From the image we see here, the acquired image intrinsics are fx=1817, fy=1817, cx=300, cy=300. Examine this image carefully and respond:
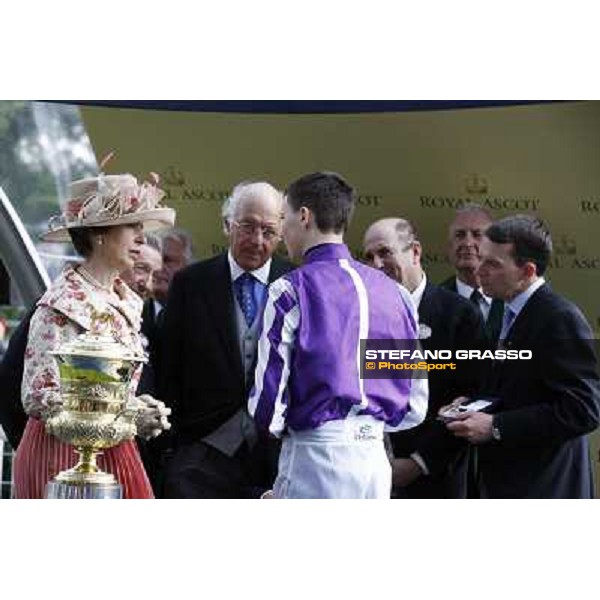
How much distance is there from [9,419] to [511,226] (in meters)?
2.05

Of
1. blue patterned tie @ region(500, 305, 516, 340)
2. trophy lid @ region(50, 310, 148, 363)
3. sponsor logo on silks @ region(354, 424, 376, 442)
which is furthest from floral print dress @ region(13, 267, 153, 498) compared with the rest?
blue patterned tie @ region(500, 305, 516, 340)

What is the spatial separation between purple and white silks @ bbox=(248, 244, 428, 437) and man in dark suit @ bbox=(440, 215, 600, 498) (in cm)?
35

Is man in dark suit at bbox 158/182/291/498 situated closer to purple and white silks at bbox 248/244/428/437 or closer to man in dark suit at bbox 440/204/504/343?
purple and white silks at bbox 248/244/428/437

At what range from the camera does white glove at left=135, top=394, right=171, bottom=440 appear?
626 centimetres

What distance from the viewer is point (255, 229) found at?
22.8 ft

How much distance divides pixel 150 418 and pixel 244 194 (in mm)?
1075

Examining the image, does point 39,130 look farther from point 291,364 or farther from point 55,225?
point 291,364

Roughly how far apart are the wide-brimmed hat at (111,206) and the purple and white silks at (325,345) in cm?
54

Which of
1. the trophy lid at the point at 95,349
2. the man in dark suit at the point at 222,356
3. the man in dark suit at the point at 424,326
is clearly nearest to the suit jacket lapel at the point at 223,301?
the man in dark suit at the point at 222,356

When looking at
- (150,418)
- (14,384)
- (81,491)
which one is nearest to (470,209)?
(150,418)

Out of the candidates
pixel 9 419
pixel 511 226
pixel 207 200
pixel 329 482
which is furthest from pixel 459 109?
pixel 9 419

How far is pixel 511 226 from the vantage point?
7.01m

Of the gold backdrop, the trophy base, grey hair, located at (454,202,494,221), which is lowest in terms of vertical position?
the trophy base

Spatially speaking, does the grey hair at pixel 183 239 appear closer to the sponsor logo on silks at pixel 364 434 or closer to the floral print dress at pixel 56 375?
the floral print dress at pixel 56 375
